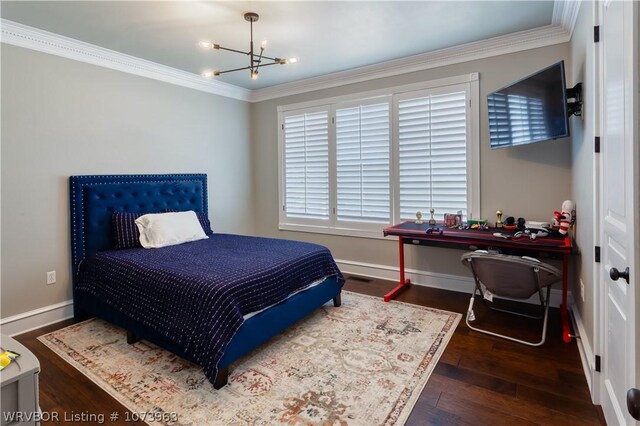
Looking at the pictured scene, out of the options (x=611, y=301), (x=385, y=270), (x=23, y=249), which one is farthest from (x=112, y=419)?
(x=385, y=270)

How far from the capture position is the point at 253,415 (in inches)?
73.7

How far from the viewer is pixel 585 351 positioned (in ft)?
7.55

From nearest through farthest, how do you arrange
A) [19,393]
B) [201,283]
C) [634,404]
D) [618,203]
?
[634,404]
[19,393]
[618,203]
[201,283]

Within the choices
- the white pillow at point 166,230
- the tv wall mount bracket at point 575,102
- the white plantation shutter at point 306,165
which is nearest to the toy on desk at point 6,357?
the white pillow at point 166,230

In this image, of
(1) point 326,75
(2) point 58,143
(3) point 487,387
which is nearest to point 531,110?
(3) point 487,387

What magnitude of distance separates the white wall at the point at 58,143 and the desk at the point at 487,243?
2.89 m

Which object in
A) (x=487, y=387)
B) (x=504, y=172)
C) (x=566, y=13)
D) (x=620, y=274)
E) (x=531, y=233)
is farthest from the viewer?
(x=504, y=172)

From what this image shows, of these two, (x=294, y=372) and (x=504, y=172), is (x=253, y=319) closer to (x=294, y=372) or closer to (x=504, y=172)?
(x=294, y=372)

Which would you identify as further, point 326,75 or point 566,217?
point 326,75

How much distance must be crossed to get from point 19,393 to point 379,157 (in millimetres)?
3724

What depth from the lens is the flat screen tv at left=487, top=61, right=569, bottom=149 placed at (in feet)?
8.15

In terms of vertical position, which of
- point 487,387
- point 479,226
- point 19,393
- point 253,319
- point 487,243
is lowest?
point 487,387

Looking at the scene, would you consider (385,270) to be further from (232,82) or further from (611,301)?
(232,82)

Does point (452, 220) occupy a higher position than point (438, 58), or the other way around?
point (438, 58)
